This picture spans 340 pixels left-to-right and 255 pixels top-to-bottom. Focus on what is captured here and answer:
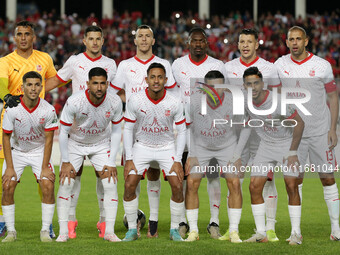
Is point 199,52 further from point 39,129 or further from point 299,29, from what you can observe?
point 39,129

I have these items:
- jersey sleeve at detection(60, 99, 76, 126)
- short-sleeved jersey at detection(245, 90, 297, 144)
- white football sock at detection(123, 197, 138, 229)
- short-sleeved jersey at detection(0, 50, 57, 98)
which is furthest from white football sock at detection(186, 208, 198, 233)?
short-sleeved jersey at detection(0, 50, 57, 98)

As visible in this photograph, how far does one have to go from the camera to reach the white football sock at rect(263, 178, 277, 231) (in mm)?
8406

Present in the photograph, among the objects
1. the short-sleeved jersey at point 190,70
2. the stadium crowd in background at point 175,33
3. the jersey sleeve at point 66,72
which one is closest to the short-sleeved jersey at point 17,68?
the jersey sleeve at point 66,72

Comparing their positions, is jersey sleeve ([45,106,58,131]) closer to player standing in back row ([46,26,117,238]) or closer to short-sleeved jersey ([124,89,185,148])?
player standing in back row ([46,26,117,238])

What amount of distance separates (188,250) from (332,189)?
183 centimetres

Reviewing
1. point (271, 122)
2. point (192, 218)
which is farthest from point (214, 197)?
point (271, 122)

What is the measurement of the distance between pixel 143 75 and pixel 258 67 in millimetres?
1343

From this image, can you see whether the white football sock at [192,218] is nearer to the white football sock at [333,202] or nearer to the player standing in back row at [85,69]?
the player standing in back row at [85,69]

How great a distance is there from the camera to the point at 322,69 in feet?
27.0

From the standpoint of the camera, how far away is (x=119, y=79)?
8734mm

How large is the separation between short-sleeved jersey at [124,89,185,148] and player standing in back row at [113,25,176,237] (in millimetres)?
387

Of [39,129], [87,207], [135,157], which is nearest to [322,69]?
[135,157]

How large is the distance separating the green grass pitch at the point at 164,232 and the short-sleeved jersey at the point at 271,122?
3.83 ft

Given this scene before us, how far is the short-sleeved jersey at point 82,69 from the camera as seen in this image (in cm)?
873
